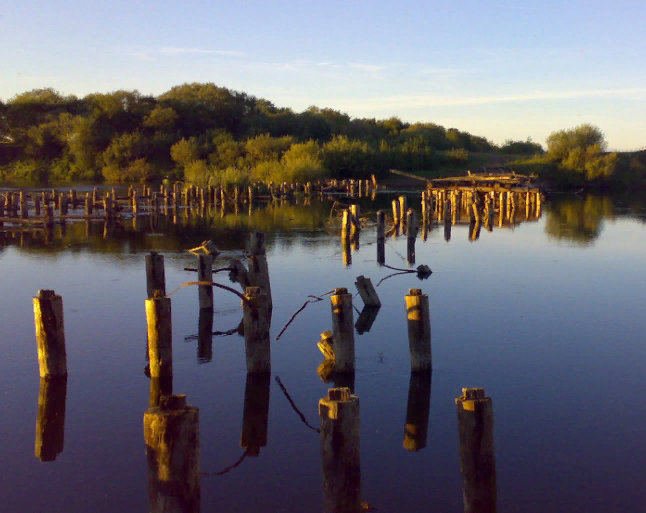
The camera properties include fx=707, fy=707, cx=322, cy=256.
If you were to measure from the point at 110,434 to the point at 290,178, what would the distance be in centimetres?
4539

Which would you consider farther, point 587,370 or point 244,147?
point 244,147

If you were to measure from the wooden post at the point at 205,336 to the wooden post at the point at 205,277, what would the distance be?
5.6 inches

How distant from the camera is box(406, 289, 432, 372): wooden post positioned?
8617 mm

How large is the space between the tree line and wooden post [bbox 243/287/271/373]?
44.8 meters

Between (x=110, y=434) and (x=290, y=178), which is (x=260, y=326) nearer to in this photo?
(x=110, y=434)

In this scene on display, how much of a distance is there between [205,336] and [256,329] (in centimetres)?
289

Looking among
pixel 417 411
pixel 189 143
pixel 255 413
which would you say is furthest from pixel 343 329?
pixel 189 143

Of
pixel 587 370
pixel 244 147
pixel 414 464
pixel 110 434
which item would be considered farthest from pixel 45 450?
pixel 244 147

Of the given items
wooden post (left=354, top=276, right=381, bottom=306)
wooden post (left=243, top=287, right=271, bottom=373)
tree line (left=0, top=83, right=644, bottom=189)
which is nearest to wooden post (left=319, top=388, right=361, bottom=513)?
wooden post (left=243, top=287, right=271, bottom=373)

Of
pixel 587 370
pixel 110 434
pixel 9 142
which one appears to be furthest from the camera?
pixel 9 142

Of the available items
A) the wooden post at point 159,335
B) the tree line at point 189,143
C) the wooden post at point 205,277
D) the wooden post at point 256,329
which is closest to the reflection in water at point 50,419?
the wooden post at point 159,335

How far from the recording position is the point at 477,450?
Result: 569 cm

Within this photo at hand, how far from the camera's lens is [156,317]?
333 inches

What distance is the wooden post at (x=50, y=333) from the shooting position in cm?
823
